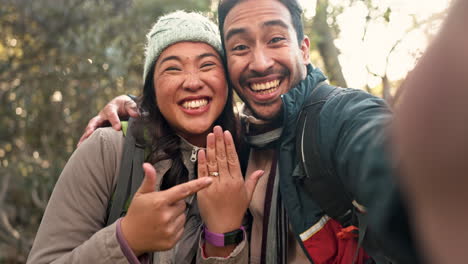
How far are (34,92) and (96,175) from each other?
3410 mm

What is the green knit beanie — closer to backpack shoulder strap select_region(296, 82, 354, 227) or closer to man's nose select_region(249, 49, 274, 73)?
man's nose select_region(249, 49, 274, 73)

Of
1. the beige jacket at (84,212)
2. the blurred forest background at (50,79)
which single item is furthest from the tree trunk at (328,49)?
the beige jacket at (84,212)

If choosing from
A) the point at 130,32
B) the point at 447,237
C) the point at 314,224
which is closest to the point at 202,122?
the point at 314,224

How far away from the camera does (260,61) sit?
238 cm

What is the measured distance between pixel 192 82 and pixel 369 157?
1579 millimetres

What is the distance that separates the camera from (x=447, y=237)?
557 mm

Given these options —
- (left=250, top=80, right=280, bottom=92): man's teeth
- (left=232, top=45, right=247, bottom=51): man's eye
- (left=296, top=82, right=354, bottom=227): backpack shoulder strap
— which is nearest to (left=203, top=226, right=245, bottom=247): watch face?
(left=296, top=82, right=354, bottom=227): backpack shoulder strap

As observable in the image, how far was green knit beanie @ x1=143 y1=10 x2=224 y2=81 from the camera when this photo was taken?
8.07ft

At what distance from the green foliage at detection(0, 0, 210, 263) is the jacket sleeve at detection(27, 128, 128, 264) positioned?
278 centimetres

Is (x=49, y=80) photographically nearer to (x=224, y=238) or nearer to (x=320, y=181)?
(x=224, y=238)

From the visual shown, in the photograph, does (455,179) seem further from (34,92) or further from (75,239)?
(34,92)

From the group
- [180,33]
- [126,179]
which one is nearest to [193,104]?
[180,33]

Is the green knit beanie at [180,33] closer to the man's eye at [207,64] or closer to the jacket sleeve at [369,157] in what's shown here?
the man's eye at [207,64]

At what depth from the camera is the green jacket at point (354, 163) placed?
77 cm
